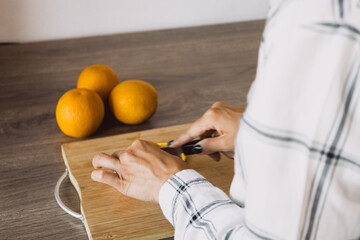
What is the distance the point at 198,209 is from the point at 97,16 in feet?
3.63

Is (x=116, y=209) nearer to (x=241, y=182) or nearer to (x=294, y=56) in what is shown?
(x=241, y=182)

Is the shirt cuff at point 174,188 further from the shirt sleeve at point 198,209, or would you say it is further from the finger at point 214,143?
the finger at point 214,143

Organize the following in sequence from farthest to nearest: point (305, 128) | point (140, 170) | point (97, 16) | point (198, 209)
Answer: point (97, 16) → point (140, 170) → point (198, 209) → point (305, 128)

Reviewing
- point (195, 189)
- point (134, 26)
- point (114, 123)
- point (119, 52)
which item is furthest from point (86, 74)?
point (134, 26)

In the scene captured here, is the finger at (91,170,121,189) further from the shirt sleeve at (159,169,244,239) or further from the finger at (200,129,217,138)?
the finger at (200,129,217,138)

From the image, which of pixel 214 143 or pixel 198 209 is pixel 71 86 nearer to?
pixel 214 143

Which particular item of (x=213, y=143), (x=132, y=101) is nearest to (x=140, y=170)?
(x=213, y=143)

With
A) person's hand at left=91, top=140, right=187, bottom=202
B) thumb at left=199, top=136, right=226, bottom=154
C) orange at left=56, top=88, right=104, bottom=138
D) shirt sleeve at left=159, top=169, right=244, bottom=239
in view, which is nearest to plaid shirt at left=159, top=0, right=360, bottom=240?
shirt sleeve at left=159, top=169, right=244, bottom=239

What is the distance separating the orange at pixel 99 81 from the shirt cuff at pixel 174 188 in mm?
416

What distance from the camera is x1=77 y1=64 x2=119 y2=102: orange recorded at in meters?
1.03

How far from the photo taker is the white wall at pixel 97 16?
1486 mm

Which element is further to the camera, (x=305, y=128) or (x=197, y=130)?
(x=197, y=130)

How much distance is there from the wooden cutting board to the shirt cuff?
76 mm

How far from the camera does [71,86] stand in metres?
1.19
